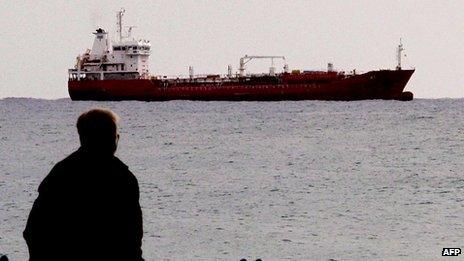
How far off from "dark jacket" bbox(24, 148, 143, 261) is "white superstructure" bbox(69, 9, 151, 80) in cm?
10008

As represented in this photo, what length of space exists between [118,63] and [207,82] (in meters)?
15.0

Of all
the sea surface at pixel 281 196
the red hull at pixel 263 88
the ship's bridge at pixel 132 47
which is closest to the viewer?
the sea surface at pixel 281 196

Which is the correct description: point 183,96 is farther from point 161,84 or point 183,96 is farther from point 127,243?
point 127,243

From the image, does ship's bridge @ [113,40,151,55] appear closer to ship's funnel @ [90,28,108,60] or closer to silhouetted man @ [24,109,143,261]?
ship's funnel @ [90,28,108,60]

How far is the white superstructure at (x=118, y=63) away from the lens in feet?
341

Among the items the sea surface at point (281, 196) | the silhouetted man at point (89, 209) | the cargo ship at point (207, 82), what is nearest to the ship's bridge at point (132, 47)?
the cargo ship at point (207, 82)

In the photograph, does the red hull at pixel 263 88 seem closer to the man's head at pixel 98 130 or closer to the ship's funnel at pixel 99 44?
the ship's funnel at pixel 99 44

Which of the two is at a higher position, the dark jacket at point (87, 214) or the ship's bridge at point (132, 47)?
the ship's bridge at point (132, 47)

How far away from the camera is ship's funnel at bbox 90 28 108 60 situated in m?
108

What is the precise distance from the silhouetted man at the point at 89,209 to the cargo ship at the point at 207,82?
89.0 m

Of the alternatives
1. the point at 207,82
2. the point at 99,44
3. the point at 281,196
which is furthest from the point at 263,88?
the point at 281,196

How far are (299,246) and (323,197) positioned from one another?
7.35 m

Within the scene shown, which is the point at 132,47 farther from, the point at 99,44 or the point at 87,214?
the point at 87,214

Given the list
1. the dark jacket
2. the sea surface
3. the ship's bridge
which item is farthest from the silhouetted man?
the ship's bridge
